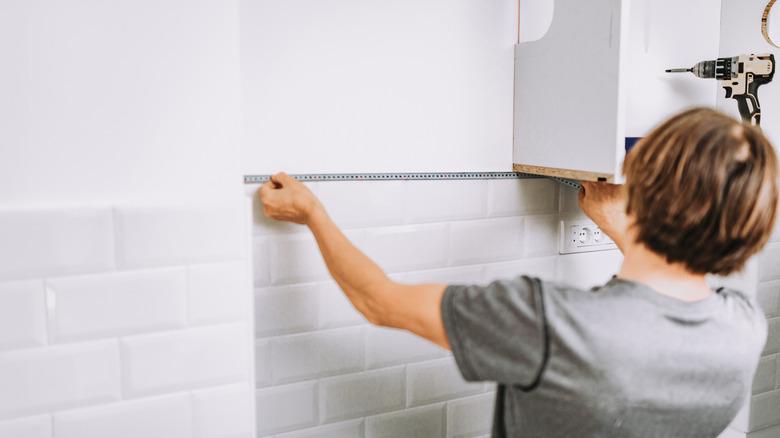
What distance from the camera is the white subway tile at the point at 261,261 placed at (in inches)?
45.2

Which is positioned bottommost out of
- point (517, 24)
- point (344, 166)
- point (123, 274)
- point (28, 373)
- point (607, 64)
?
point (28, 373)

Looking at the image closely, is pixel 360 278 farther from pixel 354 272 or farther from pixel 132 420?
pixel 132 420

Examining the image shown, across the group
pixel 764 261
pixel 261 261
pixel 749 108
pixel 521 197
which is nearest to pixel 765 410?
pixel 764 261

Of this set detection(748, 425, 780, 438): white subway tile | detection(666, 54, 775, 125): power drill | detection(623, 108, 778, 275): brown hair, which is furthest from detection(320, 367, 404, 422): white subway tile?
detection(748, 425, 780, 438): white subway tile

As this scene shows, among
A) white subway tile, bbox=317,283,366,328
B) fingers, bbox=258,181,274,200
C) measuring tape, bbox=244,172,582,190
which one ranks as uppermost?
measuring tape, bbox=244,172,582,190

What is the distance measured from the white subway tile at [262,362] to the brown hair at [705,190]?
0.69 metres

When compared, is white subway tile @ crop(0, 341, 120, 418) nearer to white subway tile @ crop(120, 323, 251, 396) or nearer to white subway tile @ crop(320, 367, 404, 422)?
white subway tile @ crop(120, 323, 251, 396)

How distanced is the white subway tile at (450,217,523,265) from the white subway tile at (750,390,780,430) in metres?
0.86

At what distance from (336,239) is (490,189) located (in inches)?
19.4

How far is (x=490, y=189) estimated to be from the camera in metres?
1.38

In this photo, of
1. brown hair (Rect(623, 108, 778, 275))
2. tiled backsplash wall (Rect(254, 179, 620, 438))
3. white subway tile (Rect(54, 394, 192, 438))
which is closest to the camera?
brown hair (Rect(623, 108, 778, 275))

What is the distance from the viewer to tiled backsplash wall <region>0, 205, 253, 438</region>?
817mm

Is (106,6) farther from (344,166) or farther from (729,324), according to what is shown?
(729,324)

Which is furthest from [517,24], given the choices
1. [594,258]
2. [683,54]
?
[594,258]
